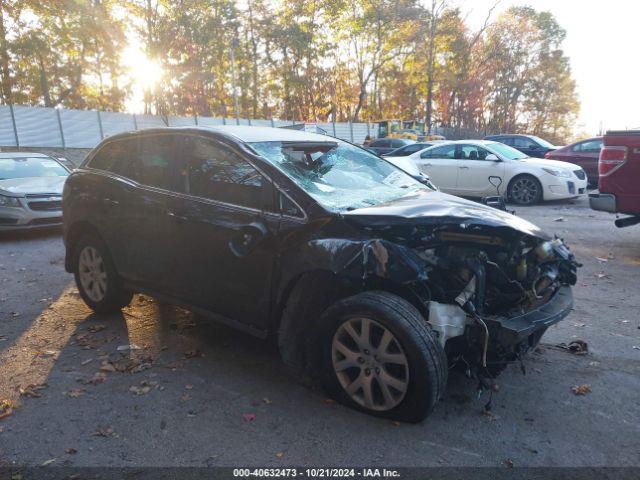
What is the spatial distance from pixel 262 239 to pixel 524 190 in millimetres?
10244

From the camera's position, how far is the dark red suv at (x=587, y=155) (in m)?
14.3

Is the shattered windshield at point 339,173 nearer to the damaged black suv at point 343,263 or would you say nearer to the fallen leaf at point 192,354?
the damaged black suv at point 343,263

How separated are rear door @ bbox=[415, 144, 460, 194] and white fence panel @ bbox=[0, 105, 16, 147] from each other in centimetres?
1951

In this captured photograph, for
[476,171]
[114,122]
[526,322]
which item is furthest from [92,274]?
[114,122]

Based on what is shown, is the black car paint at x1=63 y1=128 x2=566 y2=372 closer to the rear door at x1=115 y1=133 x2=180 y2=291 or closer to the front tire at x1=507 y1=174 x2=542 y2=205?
the rear door at x1=115 y1=133 x2=180 y2=291

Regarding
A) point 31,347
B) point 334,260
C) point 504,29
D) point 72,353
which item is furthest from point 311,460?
point 504,29

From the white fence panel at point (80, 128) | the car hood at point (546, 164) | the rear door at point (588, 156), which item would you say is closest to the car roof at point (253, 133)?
the car hood at point (546, 164)

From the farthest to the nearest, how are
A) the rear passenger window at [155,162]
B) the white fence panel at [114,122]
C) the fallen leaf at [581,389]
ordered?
the white fence panel at [114,122]
the rear passenger window at [155,162]
the fallen leaf at [581,389]

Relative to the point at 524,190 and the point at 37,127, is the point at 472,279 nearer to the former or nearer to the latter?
the point at 524,190

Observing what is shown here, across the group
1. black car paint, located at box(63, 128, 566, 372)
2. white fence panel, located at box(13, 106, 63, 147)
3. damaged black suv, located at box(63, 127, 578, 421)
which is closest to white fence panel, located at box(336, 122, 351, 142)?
white fence panel, located at box(13, 106, 63, 147)

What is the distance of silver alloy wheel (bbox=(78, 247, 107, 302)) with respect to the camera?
4.82 meters

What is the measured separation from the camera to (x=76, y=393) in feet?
11.4

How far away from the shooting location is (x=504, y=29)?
150 ft

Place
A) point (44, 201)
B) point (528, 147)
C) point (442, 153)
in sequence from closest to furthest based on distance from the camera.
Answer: point (44, 201), point (442, 153), point (528, 147)
